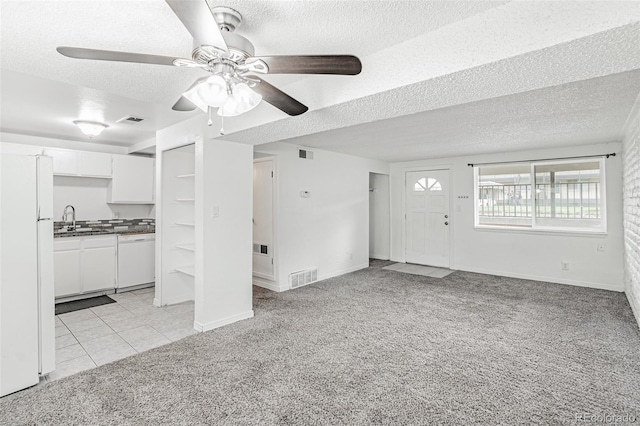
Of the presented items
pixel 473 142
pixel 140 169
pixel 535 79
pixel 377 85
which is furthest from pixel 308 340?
pixel 140 169

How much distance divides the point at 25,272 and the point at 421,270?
5504 mm

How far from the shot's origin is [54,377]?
2393mm

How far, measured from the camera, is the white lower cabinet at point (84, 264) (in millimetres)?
4160

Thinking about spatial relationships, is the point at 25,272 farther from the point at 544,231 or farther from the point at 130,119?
the point at 544,231

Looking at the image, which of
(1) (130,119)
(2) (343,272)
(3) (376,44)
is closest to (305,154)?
(2) (343,272)

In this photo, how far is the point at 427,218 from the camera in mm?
6523

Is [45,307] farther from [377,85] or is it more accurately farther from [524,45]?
[524,45]

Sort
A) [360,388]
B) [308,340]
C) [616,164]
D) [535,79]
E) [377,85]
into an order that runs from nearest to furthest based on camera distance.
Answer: [535,79], [377,85], [360,388], [308,340], [616,164]

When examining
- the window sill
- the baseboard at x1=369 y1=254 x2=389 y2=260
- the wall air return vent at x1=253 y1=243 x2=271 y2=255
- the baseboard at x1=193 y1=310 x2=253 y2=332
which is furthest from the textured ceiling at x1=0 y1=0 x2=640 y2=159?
the baseboard at x1=369 y1=254 x2=389 y2=260

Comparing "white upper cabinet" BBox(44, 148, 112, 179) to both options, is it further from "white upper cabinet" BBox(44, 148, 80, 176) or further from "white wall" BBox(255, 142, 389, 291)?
"white wall" BBox(255, 142, 389, 291)

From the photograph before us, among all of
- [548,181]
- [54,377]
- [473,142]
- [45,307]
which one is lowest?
[54,377]

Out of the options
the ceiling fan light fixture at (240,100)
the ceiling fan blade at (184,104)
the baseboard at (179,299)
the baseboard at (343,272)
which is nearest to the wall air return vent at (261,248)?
the baseboard at (343,272)

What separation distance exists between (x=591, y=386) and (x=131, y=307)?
15.0 feet

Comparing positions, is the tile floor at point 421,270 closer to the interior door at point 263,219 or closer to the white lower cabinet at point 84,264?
the interior door at point 263,219
